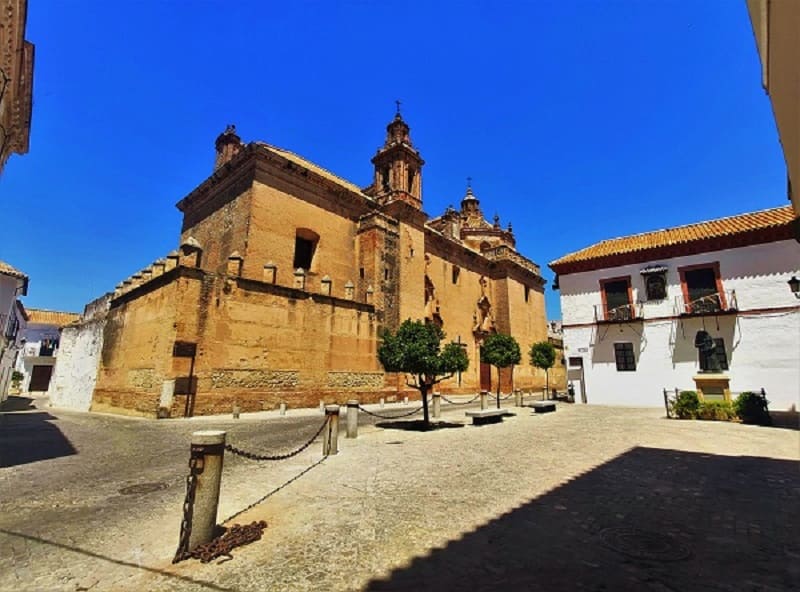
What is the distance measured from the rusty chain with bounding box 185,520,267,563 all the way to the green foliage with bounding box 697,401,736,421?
43.1 feet

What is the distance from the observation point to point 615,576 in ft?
9.38

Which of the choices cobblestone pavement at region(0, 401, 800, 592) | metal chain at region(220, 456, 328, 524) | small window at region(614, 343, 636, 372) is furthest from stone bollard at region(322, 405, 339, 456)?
small window at region(614, 343, 636, 372)

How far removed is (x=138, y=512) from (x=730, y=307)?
63.3 feet

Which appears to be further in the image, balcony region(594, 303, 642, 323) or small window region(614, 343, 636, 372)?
balcony region(594, 303, 642, 323)

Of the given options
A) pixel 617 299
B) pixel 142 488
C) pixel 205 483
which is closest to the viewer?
pixel 205 483

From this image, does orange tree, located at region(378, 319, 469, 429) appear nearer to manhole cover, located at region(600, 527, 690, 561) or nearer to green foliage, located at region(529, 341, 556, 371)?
manhole cover, located at region(600, 527, 690, 561)

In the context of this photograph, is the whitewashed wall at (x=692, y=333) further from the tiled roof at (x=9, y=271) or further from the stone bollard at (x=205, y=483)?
the tiled roof at (x=9, y=271)

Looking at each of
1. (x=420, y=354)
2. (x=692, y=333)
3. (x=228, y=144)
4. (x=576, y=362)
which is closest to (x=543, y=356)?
(x=576, y=362)

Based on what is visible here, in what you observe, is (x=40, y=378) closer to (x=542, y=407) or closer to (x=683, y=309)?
(x=542, y=407)

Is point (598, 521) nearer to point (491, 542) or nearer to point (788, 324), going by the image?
point (491, 542)

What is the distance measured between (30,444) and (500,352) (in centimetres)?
1366

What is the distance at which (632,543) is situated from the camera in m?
3.42

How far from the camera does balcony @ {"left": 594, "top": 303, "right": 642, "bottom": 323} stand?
56.7ft

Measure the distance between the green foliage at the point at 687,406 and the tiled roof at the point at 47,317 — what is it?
1913 inches
